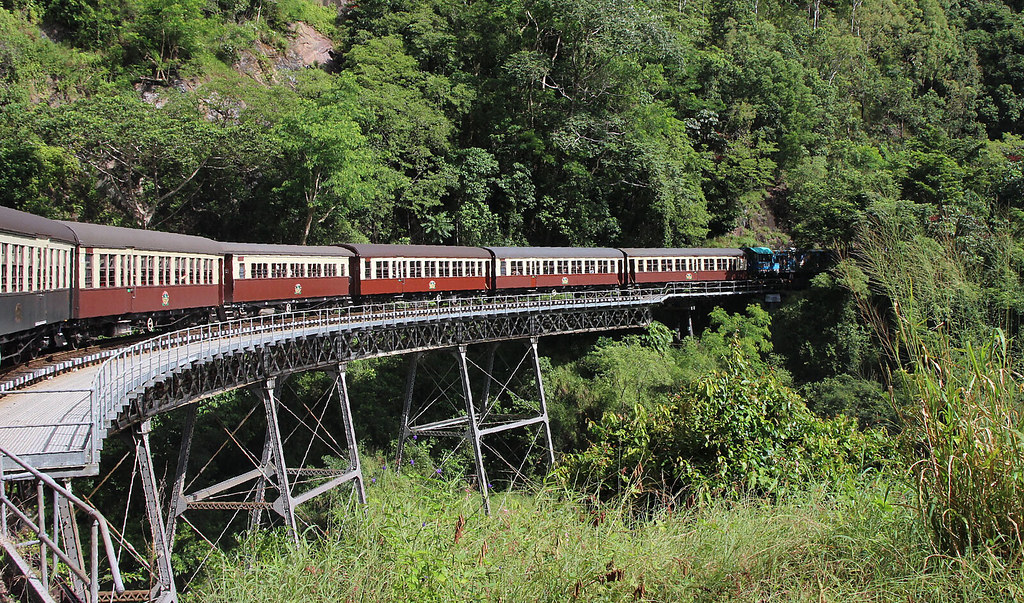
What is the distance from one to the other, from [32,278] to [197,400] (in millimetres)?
3601

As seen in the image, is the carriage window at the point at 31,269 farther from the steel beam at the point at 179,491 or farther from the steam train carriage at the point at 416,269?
the steam train carriage at the point at 416,269

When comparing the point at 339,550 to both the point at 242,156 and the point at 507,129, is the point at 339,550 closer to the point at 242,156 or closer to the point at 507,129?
the point at 242,156

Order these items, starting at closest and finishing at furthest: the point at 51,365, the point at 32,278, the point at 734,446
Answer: the point at 734,446, the point at 51,365, the point at 32,278

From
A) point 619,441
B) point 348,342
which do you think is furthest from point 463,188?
point 619,441

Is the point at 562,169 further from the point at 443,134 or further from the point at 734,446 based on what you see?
the point at 734,446

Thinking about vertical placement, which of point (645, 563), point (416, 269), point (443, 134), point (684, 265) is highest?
point (443, 134)

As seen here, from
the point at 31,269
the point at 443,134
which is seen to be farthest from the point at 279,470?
the point at 443,134

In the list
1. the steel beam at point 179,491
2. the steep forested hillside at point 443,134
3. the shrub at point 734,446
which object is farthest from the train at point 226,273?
the shrub at point 734,446

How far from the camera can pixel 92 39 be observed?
1500 inches

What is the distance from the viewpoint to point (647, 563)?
5312 mm

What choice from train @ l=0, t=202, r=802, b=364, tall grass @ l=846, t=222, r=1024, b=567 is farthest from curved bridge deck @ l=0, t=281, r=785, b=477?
tall grass @ l=846, t=222, r=1024, b=567

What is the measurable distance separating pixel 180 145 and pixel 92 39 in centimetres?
1452

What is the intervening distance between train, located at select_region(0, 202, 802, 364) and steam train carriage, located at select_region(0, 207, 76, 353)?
29mm

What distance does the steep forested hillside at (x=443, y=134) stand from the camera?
29.6 meters
